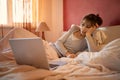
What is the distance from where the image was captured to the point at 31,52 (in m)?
1.18

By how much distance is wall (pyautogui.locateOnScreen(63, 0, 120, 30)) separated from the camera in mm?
2279

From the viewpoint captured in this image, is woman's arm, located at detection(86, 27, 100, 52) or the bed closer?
the bed

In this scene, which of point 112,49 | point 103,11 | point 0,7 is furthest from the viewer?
point 0,7

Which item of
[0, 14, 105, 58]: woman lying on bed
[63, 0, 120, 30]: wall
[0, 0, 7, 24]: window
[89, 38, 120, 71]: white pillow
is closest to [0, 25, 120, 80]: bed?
[89, 38, 120, 71]: white pillow

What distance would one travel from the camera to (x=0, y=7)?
10.7 ft

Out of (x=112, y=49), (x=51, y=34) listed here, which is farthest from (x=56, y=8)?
(x=112, y=49)

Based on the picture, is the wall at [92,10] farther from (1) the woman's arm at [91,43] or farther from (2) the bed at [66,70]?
(2) the bed at [66,70]

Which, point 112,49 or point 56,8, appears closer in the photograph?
point 112,49

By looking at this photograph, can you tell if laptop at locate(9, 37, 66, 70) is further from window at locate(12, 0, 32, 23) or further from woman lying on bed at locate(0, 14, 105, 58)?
window at locate(12, 0, 32, 23)

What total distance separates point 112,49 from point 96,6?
1330 mm

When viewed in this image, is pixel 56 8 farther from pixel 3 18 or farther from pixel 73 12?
pixel 3 18

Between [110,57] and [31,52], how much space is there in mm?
573

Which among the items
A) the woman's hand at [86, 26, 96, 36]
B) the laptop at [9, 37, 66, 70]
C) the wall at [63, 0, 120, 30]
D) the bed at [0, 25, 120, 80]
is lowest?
the bed at [0, 25, 120, 80]

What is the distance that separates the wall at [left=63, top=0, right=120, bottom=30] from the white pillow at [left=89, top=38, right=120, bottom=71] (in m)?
0.95
